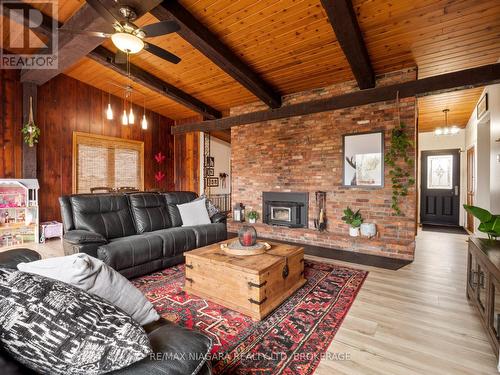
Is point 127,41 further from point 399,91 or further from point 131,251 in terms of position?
point 399,91

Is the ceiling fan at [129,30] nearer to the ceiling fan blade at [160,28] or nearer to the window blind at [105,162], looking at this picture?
the ceiling fan blade at [160,28]

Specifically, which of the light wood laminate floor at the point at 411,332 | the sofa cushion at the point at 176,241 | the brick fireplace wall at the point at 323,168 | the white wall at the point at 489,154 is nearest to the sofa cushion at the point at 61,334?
the light wood laminate floor at the point at 411,332

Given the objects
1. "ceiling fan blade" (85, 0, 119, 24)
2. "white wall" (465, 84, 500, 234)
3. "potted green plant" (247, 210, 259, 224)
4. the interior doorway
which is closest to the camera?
"ceiling fan blade" (85, 0, 119, 24)

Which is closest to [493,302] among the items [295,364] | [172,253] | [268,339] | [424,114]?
[295,364]

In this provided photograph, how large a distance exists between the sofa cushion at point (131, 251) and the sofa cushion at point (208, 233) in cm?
61

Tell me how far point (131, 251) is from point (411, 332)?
2742mm

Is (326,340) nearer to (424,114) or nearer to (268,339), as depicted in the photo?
(268,339)

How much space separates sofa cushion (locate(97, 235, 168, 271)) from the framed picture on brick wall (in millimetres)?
3352

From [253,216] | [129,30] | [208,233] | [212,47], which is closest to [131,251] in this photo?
[208,233]

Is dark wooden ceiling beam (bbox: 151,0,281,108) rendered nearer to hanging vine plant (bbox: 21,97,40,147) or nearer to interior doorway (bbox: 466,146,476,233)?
hanging vine plant (bbox: 21,97,40,147)

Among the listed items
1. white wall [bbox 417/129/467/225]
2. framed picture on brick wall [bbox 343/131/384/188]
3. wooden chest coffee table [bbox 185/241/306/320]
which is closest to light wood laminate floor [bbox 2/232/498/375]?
wooden chest coffee table [bbox 185/241/306/320]

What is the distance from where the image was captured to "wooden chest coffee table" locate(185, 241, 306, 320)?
210 cm

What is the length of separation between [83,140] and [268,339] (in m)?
6.09

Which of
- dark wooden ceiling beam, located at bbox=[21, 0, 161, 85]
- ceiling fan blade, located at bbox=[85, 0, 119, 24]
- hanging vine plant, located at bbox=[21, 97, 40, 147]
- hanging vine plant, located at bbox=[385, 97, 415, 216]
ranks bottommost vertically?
hanging vine plant, located at bbox=[385, 97, 415, 216]
